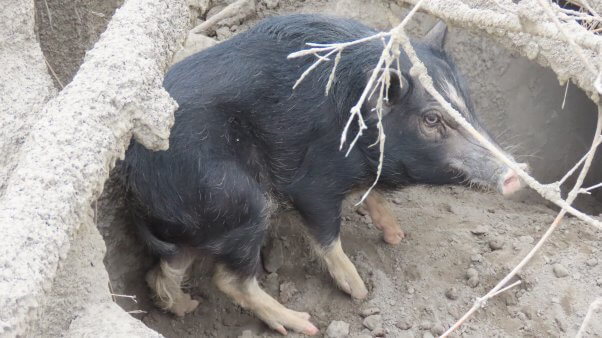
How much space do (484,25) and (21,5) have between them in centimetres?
188

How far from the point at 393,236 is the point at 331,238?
519mm

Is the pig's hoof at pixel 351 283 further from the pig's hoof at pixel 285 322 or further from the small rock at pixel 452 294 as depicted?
the small rock at pixel 452 294

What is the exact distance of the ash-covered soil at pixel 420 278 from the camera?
3.86 metres

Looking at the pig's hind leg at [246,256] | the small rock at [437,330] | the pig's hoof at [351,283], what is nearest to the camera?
the pig's hind leg at [246,256]

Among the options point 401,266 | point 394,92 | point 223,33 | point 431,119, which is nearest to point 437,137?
point 431,119

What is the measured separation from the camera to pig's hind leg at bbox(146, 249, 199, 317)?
3803 millimetres

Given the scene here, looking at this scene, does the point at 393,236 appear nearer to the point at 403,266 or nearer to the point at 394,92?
the point at 403,266

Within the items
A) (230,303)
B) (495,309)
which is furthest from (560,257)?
(230,303)

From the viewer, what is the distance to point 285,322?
394 cm

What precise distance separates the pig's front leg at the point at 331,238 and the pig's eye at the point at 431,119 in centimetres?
60

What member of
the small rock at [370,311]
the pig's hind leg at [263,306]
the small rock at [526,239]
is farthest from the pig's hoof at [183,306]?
the small rock at [526,239]

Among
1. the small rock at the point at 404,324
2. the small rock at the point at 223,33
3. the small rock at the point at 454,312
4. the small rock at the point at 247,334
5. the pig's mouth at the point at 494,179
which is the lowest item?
the small rock at the point at 247,334

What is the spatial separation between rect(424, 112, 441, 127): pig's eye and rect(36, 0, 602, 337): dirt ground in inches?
30.9

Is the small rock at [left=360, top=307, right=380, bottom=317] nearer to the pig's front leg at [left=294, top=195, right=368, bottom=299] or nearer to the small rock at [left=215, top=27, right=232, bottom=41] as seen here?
the pig's front leg at [left=294, top=195, right=368, bottom=299]
